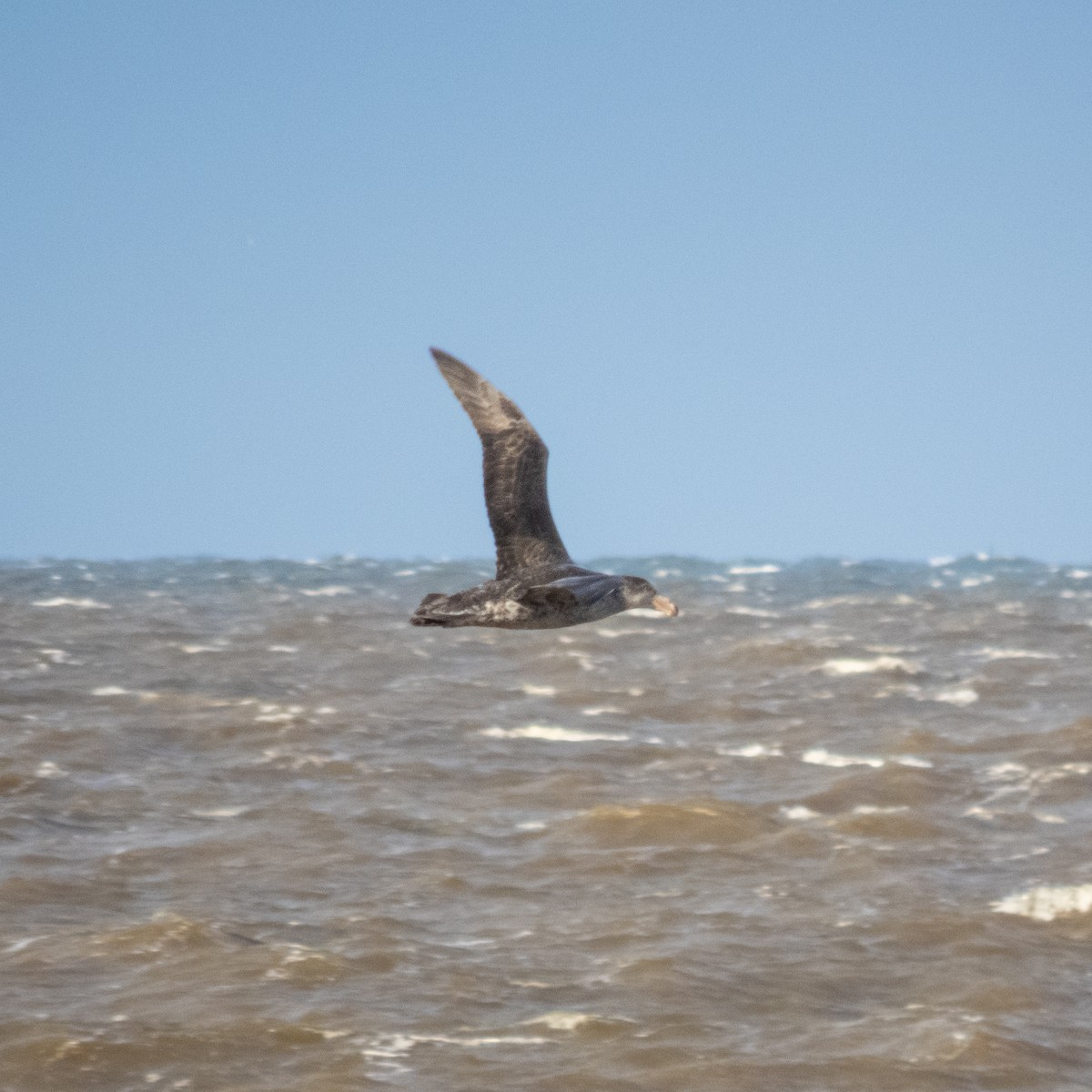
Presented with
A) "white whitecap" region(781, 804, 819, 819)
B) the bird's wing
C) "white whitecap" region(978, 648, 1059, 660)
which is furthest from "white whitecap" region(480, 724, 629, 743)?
the bird's wing

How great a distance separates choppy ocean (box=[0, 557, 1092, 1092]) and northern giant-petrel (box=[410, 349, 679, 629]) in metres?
4.48

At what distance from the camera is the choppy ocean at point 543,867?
13.7 meters

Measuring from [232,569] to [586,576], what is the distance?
60.4 metres

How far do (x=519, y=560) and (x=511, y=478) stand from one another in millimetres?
705

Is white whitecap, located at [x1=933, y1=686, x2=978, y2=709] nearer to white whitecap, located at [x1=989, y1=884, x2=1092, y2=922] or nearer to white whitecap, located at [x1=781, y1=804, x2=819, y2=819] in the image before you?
white whitecap, located at [x1=781, y1=804, x2=819, y2=819]

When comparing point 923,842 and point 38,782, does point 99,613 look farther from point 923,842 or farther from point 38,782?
point 923,842

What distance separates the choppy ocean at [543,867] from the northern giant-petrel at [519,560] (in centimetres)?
448

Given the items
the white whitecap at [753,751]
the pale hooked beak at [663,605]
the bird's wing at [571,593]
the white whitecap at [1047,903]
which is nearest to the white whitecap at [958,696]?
the white whitecap at [753,751]

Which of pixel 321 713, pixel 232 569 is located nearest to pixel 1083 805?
pixel 321 713

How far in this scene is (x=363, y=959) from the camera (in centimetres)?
1578

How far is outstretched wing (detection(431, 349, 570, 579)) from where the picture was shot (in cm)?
1165

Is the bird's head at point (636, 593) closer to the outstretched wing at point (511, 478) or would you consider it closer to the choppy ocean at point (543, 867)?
the outstretched wing at point (511, 478)

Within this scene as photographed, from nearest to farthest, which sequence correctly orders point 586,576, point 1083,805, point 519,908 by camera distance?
point 586,576
point 519,908
point 1083,805

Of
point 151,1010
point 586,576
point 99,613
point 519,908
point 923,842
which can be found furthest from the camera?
point 99,613
